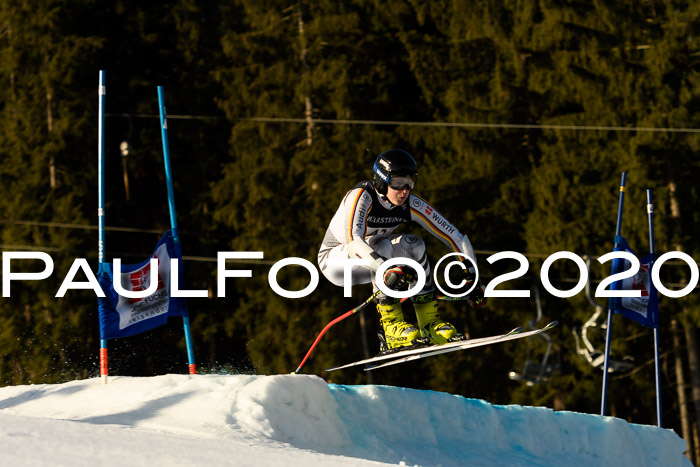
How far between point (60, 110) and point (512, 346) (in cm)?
1171

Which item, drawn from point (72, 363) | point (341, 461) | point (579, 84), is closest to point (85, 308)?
point (72, 363)

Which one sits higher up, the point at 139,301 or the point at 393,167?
the point at 393,167

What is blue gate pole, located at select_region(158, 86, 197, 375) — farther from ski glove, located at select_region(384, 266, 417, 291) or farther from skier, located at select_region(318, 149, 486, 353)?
ski glove, located at select_region(384, 266, 417, 291)

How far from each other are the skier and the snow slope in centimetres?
52

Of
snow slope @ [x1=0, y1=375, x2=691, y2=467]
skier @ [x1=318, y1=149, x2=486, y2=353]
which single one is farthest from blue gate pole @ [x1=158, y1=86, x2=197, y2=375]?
Answer: skier @ [x1=318, y1=149, x2=486, y2=353]

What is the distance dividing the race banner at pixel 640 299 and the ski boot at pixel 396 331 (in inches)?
194

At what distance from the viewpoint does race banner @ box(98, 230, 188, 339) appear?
912 cm

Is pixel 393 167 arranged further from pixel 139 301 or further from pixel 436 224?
pixel 139 301

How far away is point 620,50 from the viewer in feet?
75.4

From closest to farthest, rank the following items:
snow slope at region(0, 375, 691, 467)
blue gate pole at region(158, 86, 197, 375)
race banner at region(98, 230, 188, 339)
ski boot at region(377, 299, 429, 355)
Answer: snow slope at region(0, 375, 691, 467), ski boot at region(377, 299, 429, 355), race banner at region(98, 230, 188, 339), blue gate pole at region(158, 86, 197, 375)

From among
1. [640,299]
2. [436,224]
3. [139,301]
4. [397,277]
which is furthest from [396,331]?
[640,299]

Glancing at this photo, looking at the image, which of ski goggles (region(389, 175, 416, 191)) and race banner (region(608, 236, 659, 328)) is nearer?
ski goggles (region(389, 175, 416, 191))

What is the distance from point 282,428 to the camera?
6.55 m

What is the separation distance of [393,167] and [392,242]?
0.59m
